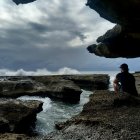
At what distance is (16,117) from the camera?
18.2m

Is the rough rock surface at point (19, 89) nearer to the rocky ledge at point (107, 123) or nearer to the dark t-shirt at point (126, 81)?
the dark t-shirt at point (126, 81)

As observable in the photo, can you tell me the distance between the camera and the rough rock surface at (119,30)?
13.5 meters

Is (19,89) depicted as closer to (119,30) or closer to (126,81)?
(119,30)

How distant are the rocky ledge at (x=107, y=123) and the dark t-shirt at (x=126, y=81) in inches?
46.8

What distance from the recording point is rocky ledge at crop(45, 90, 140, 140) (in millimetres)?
9523

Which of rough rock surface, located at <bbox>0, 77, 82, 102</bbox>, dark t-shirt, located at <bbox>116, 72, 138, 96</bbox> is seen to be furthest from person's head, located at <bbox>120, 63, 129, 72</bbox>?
rough rock surface, located at <bbox>0, 77, 82, 102</bbox>

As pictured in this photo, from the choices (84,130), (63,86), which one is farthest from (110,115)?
(63,86)

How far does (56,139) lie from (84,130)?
3.48ft

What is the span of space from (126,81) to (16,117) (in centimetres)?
586

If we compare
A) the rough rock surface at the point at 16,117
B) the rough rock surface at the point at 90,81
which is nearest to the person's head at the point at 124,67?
the rough rock surface at the point at 16,117

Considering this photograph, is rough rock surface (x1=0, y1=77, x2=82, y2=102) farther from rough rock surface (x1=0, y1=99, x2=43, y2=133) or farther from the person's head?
the person's head

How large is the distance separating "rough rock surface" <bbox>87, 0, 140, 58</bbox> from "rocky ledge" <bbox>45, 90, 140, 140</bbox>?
3.22 metres

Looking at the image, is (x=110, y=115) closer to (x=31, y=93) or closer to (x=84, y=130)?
(x=84, y=130)

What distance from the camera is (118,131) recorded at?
9758mm
